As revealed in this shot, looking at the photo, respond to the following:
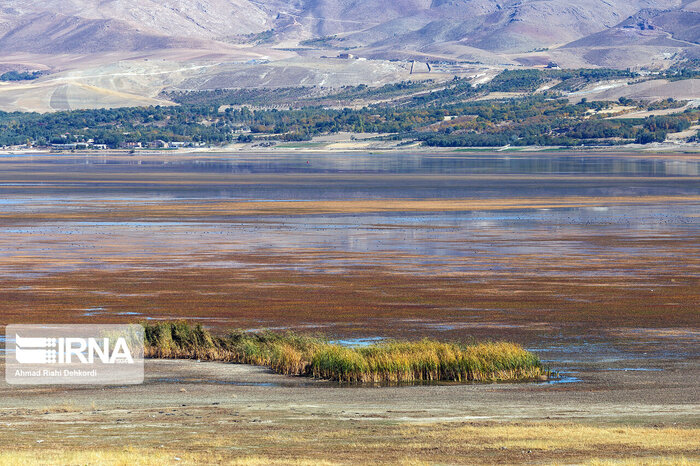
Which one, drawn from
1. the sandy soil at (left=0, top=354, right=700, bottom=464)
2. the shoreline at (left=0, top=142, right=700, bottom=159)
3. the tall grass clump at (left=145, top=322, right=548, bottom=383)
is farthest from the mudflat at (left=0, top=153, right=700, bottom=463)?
the shoreline at (left=0, top=142, right=700, bottom=159)

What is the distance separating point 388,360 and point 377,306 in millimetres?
8448

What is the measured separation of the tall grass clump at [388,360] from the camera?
795 inches

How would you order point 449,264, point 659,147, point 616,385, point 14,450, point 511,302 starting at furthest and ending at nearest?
point 659,147, point 449,264, point 511,302, point 616,385, point 14,450

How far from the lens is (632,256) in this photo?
129 ft

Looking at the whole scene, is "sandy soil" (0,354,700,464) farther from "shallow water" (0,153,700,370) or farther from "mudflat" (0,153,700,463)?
"shallow water" (0,153,700,370)

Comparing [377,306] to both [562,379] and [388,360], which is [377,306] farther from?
[562,379]

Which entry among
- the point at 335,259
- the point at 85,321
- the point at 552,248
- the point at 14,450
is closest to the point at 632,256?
the point at 552,248

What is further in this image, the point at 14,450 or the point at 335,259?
the point at 335,259

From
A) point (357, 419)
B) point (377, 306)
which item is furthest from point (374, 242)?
point (357, 419)

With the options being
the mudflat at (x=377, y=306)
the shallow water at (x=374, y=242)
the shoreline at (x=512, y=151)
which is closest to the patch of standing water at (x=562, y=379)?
the mudflat at (x=377, y=306)

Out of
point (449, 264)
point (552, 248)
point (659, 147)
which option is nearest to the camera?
point (449, 264)

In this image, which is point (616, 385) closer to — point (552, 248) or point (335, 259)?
point (335, 259)

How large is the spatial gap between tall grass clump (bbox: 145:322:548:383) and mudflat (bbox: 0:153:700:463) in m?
0.52

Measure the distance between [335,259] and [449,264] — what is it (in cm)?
406
